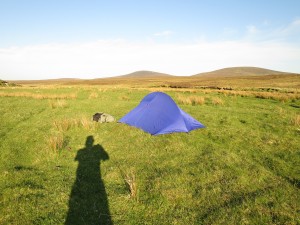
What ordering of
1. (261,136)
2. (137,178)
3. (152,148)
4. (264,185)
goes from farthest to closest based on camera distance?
(261,136), (152,148), (137,178), (264,185)

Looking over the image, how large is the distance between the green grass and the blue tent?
418 mm

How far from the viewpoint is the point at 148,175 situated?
7.63 meters

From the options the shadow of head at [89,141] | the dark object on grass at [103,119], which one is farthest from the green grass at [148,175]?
the dark object on grass at [103,119]

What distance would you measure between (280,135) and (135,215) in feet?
27.7

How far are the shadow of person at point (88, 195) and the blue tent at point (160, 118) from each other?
314cm

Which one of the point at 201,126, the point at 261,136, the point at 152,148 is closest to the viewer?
the point at 152,148

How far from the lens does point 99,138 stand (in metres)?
11.1

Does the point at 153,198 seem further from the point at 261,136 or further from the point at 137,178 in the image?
the point at 261,136

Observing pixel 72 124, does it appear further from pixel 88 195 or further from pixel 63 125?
pixel 88 195

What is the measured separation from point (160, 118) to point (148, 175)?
4550 millimetres

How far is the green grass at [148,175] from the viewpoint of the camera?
5.75 meters

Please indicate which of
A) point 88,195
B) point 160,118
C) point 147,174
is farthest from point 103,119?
point 88,195

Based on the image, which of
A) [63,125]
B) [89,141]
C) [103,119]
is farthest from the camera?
[103,119]

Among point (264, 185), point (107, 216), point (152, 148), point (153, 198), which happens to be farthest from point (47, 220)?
point (264, 185)
